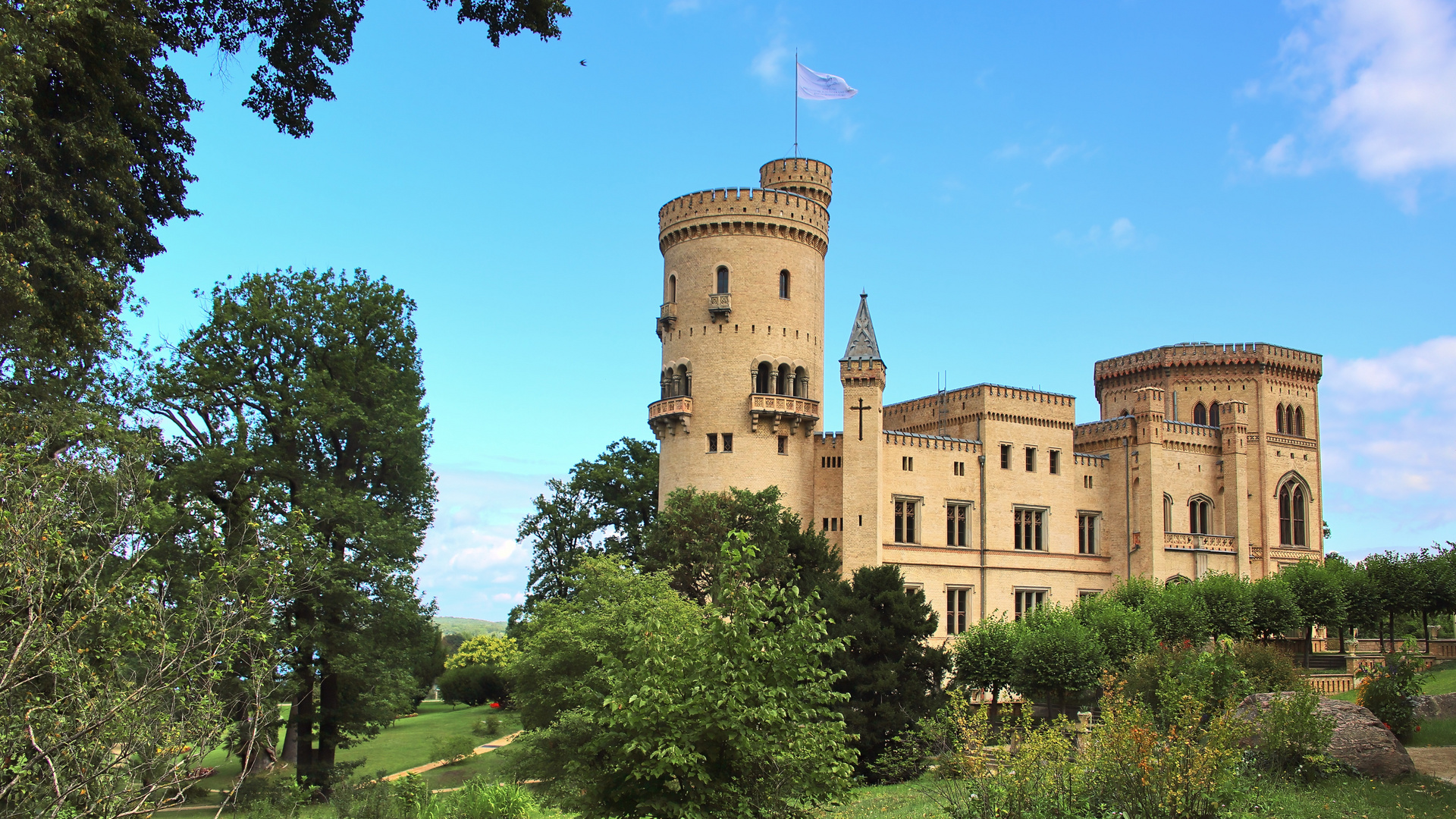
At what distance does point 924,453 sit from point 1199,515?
1873 centimetres

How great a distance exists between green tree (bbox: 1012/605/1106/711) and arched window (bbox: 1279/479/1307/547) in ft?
85.7

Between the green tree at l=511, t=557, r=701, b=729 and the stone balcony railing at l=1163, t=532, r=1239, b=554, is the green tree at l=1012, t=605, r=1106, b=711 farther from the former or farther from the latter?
the stone balcony railing at l=1163, t=532, r=1239, b=554

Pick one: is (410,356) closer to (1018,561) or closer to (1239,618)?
(1018,561)

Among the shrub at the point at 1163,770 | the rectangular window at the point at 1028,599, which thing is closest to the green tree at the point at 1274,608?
the rectangular window at the point at 1028,599

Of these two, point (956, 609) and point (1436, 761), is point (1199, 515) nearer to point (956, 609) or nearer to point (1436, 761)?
point (956, 609)

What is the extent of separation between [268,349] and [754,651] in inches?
1292

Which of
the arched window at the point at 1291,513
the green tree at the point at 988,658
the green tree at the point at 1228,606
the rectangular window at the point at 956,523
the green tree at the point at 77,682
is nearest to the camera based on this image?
the green tree at the point at 77,682

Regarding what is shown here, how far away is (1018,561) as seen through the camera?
54969 millimetres

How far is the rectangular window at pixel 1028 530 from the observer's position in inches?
2191

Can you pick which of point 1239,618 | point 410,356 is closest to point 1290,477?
point 1239,618

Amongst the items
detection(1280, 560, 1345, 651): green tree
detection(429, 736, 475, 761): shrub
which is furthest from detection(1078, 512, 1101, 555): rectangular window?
detection(429, 736, 475, 761): shrub

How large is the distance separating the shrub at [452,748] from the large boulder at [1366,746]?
41.2m

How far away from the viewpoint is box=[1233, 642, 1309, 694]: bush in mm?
32812

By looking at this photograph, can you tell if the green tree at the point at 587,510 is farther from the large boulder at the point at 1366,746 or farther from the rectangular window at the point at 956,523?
the large boulder at the point at 1366,746
